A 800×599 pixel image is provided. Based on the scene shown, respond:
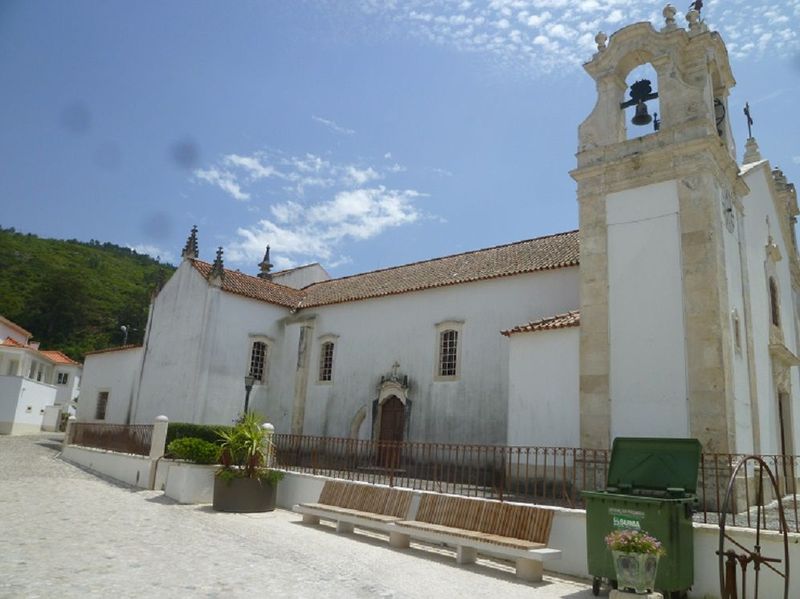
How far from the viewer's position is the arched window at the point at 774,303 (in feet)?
53.1

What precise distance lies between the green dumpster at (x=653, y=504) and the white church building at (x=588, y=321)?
3.63 meters

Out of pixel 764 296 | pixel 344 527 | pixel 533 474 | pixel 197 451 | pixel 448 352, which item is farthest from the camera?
pixel 448 352

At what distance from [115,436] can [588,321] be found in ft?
45.8

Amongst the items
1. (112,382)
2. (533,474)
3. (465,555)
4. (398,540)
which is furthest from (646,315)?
(112,382)

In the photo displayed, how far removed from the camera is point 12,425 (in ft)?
105

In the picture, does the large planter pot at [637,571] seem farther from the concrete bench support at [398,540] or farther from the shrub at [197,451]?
the shrub at [197,451]

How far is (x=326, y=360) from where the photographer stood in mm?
22547

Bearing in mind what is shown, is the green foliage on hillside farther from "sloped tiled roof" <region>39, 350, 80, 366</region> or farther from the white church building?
the white church building

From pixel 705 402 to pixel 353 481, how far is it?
21.8ft

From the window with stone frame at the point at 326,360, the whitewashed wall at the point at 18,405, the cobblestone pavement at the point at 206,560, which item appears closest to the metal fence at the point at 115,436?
the cobblestone pavement at the point at 206,560

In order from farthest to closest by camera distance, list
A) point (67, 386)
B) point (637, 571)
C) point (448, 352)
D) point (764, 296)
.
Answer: point (67, 386), point (448, 352), point (764, 296), point (637, 571)

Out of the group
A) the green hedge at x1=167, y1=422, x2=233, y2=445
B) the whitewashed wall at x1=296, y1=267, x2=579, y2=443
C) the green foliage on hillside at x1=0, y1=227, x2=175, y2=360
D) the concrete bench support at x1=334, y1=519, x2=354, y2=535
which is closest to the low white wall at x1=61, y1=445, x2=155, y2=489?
the green hedge at x1=167, y1=422, x2=233, y2=445

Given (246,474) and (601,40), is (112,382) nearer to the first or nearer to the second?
(246,474)

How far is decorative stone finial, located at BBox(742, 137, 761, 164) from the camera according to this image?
61.2 ft
